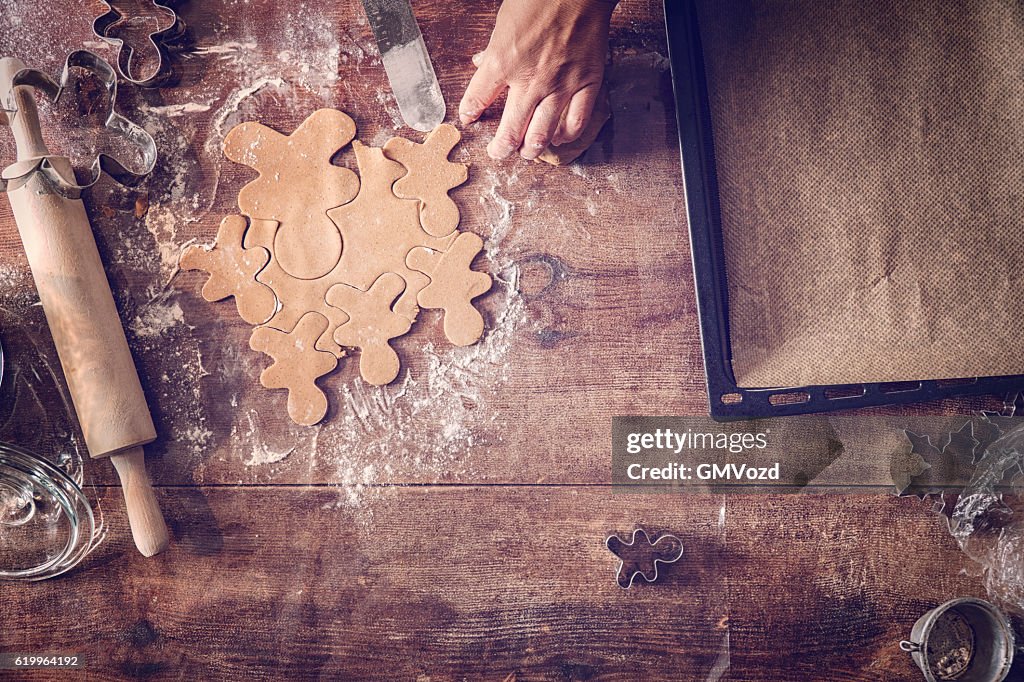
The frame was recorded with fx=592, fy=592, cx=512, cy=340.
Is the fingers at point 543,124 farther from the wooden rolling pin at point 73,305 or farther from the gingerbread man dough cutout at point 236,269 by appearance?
the wooden rolling pin at point 73,305

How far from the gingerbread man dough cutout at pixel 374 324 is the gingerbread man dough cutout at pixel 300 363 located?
0.04 metres

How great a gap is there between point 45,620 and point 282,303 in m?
0.63

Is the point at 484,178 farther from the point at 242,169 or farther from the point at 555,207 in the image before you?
the point at 242,169

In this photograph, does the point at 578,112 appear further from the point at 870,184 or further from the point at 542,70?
the point at 870,184

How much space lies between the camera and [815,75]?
28.8 inches

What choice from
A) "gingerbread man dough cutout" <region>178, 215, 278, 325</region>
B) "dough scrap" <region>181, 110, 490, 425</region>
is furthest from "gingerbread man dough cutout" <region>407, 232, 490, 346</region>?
"gingerbread man dough cutout" <region>178, 215, 278, 325</region>

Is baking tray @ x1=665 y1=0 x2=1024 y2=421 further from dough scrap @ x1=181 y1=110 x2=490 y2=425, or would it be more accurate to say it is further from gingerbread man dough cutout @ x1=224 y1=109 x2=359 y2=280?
gingerbread man dough cutout @ x1=224 y1=109 x2=359 y2=280

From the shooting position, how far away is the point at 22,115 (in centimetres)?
83

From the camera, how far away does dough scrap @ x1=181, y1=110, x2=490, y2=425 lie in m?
0.88

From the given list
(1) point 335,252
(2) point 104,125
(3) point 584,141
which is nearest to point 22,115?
(2) point 104,125

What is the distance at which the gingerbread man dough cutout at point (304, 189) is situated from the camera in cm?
88

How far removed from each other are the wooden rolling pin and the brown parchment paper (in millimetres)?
855

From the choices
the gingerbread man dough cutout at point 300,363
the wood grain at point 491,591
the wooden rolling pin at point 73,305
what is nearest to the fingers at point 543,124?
the gingerbread man dough cutout at point 300,363

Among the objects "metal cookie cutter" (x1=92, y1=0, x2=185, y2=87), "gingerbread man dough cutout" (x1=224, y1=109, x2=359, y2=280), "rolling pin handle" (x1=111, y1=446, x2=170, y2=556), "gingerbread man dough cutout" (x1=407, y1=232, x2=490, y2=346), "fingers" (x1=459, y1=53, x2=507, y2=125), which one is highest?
"metal cookie cutter" (x1=92, y1=0, x2=185, y2=87)
